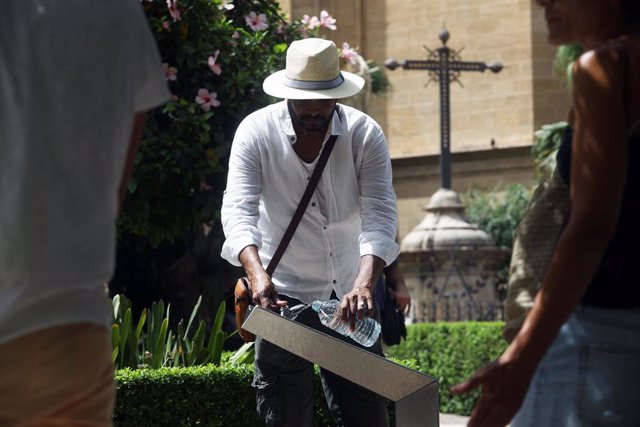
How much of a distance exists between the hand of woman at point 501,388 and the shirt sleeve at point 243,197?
2.70m

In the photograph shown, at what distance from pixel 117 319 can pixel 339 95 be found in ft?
10.2

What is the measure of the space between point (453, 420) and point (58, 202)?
41.9 feet

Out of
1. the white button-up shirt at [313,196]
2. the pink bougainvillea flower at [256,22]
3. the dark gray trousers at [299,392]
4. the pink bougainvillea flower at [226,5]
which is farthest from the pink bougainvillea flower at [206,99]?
the dark gray trousers at [299,392]

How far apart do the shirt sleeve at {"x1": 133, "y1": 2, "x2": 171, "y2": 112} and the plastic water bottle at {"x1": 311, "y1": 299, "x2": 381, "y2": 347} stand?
2.61 metres

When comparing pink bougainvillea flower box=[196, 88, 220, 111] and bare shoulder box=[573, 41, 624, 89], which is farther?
pink bougainvillea flower box=[196, 88, 220, 111]

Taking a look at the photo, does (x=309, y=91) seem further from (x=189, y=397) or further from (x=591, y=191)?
(x=591, y=191)

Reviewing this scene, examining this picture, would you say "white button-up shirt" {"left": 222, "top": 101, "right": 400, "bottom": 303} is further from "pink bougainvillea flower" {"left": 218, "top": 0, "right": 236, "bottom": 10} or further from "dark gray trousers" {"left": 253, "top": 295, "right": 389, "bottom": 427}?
"pink bougainvillea flower" {"left": 218, "top": 0, "right": 236, "bottom": 10}

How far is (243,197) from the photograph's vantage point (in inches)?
237

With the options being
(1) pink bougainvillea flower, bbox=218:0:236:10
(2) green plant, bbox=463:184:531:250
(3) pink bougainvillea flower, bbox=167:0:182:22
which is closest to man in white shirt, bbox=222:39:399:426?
(3) pink bougainvillea flower, bbox=167:0:182:22

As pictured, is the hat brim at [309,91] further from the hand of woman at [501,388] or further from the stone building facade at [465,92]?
the stone building facade at [465,92]

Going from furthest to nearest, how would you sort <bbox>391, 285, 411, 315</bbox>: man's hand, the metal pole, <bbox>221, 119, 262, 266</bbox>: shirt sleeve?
the metal pole < <bbox>391, 285, 411, 315</bbox>: man's hand < <bbox>221, 119, 262, 266</bbox>: shirt sleeve

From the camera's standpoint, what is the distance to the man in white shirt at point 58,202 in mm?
3084

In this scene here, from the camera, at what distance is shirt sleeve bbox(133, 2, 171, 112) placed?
3.29m

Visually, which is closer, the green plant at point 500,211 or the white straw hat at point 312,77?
the white straw hat at point 312,77
